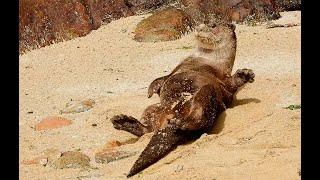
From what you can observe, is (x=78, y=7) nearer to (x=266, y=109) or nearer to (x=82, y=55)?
(x=82, y=55)

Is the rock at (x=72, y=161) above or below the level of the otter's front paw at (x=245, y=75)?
below

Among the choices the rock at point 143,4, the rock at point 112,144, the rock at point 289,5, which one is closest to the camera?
the rock at point 112,144

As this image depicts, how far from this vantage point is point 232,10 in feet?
31.8

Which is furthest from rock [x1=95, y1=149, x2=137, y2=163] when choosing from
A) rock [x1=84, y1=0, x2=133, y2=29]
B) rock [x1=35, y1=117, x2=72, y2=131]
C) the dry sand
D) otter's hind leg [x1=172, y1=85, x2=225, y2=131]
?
rock [x1=84, y1=0, x2=133, y2=29]

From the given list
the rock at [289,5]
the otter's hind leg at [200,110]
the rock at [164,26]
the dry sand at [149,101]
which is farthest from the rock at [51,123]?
the rock at [289,5]

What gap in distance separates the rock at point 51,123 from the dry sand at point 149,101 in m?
0.08

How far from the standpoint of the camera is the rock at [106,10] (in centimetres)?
1009

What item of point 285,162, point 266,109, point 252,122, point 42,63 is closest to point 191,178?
point 285,162

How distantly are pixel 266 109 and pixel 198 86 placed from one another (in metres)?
0.61

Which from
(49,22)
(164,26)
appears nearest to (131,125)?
(164,26)

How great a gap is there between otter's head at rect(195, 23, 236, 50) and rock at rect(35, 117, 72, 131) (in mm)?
1558

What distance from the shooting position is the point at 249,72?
535 centimetres

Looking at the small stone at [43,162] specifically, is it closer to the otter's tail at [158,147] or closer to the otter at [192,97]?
the otter at [192,97]

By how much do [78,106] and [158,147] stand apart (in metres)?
1.90
